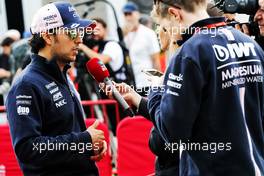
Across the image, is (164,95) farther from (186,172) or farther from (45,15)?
(45,15)

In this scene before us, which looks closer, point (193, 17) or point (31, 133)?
point (193, 17)

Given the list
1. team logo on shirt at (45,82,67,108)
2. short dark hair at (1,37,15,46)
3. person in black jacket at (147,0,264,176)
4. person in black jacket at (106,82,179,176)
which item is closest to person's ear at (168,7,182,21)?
person in black jacket at (147,0,264,176)

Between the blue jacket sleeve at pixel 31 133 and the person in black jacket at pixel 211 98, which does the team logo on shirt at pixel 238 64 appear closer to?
the person in black jacket at pixel 211 98

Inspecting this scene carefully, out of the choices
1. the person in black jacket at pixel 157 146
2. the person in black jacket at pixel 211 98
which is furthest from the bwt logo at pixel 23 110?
the person in black jacket at pixel 211 98

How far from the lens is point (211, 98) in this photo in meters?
3.21

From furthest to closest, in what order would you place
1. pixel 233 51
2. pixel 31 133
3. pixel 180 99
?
pixel 31 133 < pixel 233 51 < pixel 180 99

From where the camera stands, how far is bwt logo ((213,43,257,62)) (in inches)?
127

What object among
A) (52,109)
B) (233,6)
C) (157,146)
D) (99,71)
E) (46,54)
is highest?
(233,6)

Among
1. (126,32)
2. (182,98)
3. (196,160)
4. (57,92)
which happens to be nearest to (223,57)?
(182,98)

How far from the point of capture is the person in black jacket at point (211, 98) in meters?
3.17

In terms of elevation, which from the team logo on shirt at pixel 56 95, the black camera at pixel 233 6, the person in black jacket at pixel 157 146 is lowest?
the person in black jacket at pixel 157 146

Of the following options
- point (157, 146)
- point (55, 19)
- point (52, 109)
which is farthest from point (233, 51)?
point (55, 19)

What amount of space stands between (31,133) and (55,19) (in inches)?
28.5

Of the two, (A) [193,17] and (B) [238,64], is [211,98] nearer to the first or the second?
(B) [238,64]
